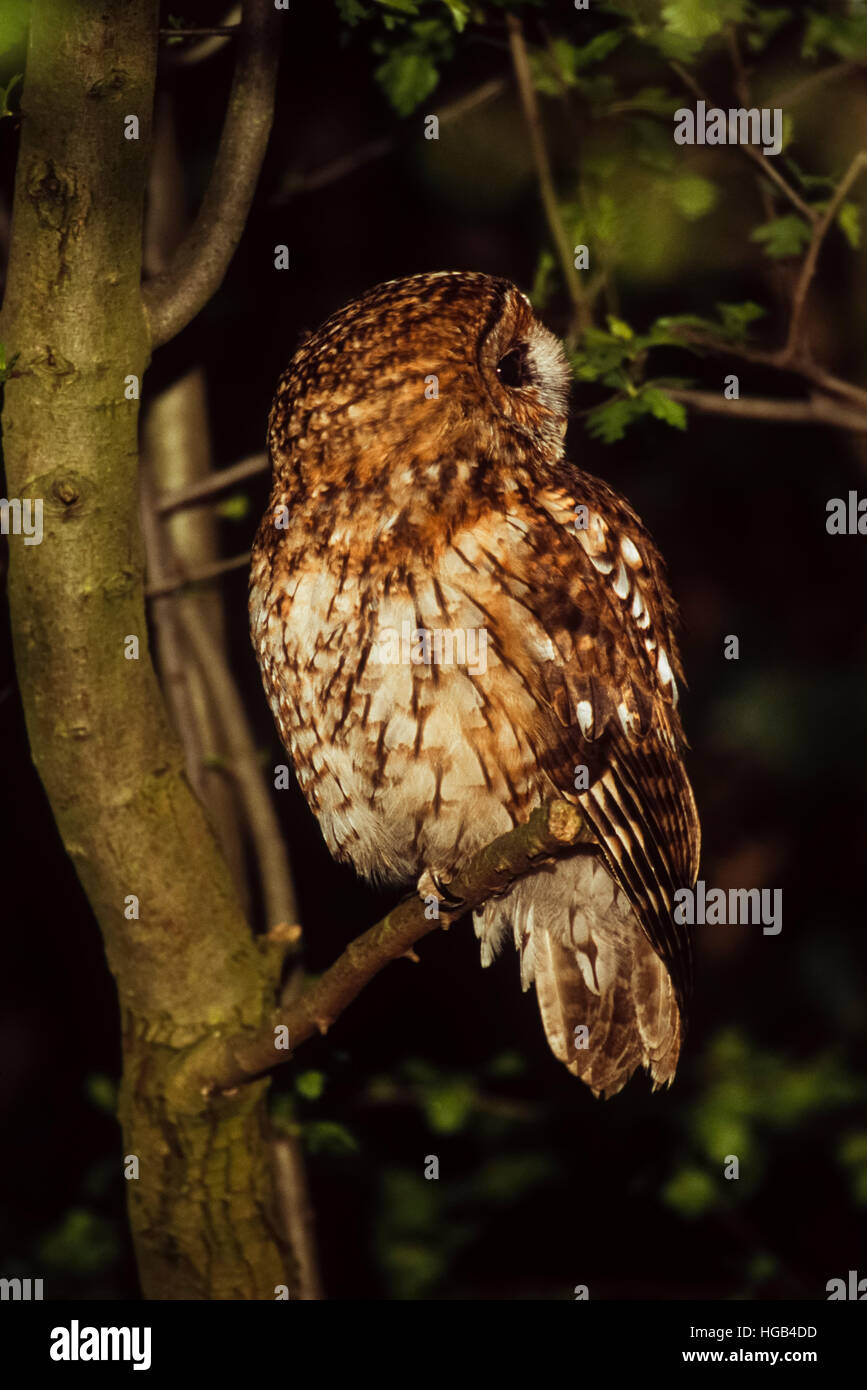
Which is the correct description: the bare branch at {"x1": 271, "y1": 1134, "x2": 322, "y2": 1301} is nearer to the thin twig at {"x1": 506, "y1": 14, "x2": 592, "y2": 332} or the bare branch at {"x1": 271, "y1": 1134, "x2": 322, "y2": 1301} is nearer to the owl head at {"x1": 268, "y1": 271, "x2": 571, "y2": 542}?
the owl head at {"x1": 268, "y1": 271, "x2": 571, "y2": 542}

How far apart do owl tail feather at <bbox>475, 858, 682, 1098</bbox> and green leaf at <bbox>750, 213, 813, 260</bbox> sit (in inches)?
47.8

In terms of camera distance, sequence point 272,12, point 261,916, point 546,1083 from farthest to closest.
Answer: point 546,1083 → point 261,916 → point 272,12

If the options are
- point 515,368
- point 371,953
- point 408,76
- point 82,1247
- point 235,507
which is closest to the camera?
point 371,953

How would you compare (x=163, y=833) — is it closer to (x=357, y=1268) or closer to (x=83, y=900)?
(x=83, y=900)

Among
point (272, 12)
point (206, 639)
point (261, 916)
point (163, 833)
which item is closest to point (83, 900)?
point (261, 916)

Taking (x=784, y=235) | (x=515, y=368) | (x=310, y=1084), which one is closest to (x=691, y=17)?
(x=784, y=235)

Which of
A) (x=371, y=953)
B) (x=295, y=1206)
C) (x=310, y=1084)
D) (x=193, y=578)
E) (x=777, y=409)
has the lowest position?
(x=295, y=1206)

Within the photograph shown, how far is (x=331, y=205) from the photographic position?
4.13 m

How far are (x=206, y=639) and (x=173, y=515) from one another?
10.7 inches

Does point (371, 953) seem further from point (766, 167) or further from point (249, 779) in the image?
point (766, 167)

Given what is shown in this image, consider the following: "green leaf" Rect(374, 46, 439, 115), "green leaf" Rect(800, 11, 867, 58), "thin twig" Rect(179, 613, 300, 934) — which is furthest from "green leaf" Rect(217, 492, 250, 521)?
"green leaf" Rect(800, 11, 867, 58)

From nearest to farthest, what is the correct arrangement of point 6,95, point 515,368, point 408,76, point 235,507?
point 6,95, point 515,368, point 408,76, point 235,507

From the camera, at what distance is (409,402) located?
2.16 meters

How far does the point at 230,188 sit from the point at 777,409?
116 centimetres
